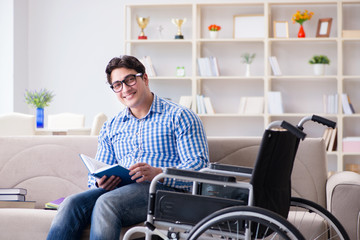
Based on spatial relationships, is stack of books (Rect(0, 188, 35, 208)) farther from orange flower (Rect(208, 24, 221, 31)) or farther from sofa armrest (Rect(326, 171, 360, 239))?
orange flower (Rect(208, 24, 221, 31))

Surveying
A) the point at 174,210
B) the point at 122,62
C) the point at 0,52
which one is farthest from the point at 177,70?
the point at 174,210

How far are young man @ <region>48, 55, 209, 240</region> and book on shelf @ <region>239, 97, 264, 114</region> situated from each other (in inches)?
136

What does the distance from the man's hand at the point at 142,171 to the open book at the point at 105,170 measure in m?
0.03

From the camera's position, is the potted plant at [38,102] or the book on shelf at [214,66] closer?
the potted plant at [38,102]

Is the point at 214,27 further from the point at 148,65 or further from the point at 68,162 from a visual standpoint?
the point at 68,162

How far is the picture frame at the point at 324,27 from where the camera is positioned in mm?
5711

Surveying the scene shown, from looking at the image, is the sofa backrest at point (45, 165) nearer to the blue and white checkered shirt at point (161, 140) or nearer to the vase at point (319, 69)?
the blue and white checkered shirt at point (161, 140)

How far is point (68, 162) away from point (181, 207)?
42.2 inches

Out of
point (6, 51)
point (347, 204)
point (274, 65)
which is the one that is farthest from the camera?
point (6, 51)

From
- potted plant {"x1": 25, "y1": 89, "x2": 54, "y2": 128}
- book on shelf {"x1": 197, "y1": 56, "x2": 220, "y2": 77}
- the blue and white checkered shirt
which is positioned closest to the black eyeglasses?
the blue and white checkered shirt

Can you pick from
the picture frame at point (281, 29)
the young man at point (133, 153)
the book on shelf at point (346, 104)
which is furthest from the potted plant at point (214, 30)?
the young man at point (133, 153)

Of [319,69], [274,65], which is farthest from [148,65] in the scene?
[319,69]

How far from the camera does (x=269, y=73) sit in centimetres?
571

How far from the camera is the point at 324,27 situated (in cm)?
574
